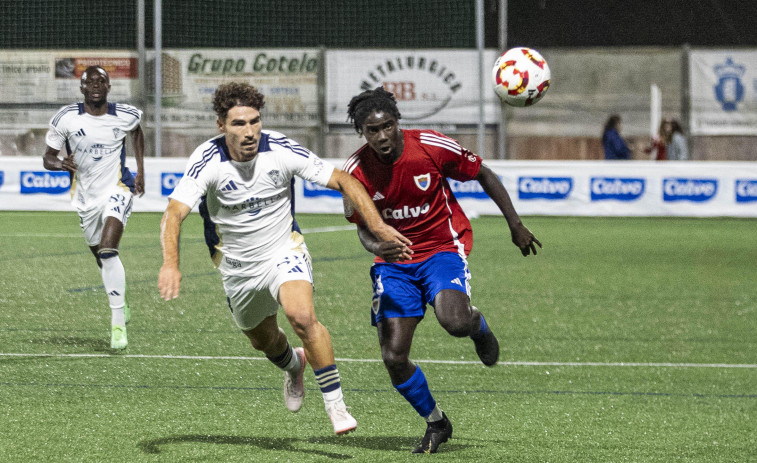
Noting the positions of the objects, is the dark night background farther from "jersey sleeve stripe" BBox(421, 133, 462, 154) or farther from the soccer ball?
"jersey sleeve stripe" BBox(421, 133, 462, 154)

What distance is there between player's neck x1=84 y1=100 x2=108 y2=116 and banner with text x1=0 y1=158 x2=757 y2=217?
10.7m

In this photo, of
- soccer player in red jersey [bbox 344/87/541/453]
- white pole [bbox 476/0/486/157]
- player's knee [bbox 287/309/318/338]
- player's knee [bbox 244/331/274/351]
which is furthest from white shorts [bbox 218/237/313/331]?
white pole [bbox 476/0/486/157]

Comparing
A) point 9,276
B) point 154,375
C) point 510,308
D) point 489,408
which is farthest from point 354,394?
point 9,276

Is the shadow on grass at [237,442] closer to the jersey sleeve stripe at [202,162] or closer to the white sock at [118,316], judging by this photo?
the jersey sleeve stripe at [202,162]

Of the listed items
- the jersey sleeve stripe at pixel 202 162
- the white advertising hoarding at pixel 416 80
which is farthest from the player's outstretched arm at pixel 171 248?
the white advertising hoarding at pixel 416 80

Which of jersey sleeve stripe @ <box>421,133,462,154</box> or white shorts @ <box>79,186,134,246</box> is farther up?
jersey sleeve stripe @ <box>421,133,462,154</box>

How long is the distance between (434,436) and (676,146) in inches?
705

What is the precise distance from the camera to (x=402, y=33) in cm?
2583

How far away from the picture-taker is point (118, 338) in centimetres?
855

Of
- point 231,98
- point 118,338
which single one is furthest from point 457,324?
point 118,338

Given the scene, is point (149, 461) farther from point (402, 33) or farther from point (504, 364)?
point (402, 33)

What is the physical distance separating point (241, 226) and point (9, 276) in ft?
25.5

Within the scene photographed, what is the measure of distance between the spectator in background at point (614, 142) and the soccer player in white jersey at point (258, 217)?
662 inches

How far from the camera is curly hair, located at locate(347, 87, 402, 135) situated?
229 inches
